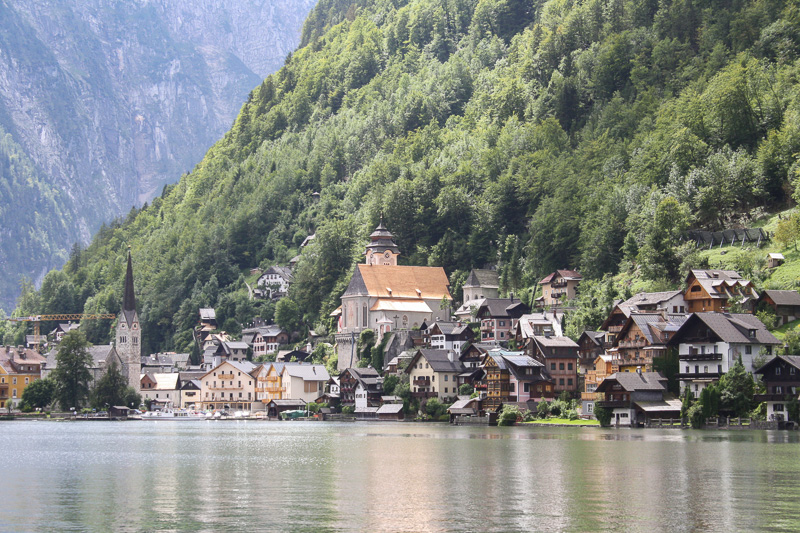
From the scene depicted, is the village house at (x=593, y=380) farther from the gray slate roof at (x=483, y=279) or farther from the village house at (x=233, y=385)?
the village house at (x=233, y=385)

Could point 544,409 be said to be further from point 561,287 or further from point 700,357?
point 561,287

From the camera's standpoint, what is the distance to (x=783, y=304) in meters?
88.0

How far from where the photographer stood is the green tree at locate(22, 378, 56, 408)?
144 metres

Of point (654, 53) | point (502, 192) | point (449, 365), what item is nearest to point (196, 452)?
point (449, 365)

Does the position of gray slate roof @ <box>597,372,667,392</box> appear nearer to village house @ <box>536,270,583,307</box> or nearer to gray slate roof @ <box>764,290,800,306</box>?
gray slate roof @ <box>764,290,800,306</box>

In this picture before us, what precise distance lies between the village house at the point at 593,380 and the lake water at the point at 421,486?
2290 cm

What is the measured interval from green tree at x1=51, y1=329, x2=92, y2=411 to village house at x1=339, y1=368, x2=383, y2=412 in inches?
1259

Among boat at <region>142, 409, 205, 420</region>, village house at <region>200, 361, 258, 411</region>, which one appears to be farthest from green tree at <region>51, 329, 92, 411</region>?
village house at <region>200, 361, 258, 411</region>

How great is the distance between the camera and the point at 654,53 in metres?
159

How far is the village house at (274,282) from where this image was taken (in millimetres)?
188375

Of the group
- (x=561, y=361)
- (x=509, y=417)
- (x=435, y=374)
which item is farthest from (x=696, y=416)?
(x=435, y=374)

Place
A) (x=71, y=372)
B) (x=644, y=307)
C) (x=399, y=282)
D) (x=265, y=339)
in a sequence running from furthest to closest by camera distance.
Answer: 1. (x=265, y=339)
2. (x=399, y=282)
3. (x=71, y=372)
4. (x=644, y=307)

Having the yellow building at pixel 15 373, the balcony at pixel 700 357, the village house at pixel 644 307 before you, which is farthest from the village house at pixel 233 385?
the balcony at pixel 700 357

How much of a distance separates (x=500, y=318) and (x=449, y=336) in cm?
625
